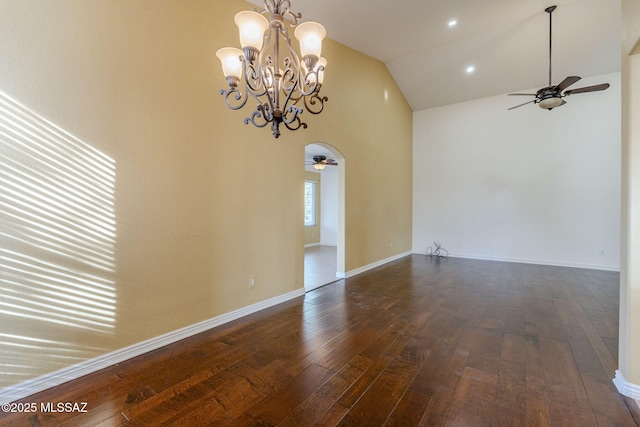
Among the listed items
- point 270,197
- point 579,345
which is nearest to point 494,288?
point 579,345

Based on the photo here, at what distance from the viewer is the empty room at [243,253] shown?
1804 mm

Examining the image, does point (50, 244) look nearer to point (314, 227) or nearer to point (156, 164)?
point (156, 164)

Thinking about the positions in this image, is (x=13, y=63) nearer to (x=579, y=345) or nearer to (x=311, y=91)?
(x=311, y=91)

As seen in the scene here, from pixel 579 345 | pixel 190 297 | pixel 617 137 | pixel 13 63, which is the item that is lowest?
pixel 579 345

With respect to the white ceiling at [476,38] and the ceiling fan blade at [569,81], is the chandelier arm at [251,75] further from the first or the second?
the ceiling fan blade at [569,81]

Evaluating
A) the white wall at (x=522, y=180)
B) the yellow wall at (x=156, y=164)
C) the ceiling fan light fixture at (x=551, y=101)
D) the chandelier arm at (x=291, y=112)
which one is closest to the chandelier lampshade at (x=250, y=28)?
the chandelier arm at (x=291, y=112)

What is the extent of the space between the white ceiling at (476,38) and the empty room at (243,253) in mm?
45

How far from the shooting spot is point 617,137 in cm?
534

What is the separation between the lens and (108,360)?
220 cm

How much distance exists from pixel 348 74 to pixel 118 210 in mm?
4163

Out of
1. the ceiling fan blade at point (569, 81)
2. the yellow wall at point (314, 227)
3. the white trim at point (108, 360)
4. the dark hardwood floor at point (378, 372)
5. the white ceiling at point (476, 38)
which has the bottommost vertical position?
the dark hardwood floor at point (378, 372)

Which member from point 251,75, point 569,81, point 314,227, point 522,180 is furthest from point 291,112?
point 314,227

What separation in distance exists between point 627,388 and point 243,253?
11.0ft

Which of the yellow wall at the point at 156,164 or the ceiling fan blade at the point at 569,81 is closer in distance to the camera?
the yellow wall at the point at 156,164
